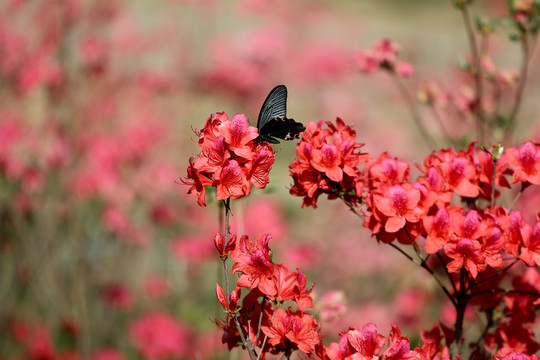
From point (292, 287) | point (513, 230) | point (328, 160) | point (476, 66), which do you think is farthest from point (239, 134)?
point (476, 66)

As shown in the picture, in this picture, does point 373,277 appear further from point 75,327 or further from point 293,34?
point 293,34

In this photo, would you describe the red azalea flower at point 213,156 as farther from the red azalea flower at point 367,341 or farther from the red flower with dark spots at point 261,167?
the red azalea flower at point 367,341

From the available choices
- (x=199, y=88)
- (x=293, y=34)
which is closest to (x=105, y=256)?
(x=199, y=88)

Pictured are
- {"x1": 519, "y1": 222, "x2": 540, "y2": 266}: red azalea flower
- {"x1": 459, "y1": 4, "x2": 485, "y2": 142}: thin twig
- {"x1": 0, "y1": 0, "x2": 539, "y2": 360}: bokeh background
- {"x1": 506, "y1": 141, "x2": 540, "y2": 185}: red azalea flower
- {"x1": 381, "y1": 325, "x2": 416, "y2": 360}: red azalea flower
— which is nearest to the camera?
{"x1": 381, "y1": 325, "x2": 416, "y2": 360}: red azalea flower

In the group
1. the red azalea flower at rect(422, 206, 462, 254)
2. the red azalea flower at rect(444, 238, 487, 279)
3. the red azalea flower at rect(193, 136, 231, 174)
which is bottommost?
the red azalea flower at rect(444, 238, 487, 279)

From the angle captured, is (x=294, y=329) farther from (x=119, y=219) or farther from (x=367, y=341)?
(x=119, y=219)

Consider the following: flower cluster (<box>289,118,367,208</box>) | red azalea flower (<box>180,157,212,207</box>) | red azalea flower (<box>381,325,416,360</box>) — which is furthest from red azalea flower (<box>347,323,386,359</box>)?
red azalea flower (<box>180,157,212,207</box>)

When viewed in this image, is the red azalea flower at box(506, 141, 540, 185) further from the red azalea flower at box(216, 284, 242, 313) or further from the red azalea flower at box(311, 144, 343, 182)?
the red azalea flower at box(216, 284, 242, 313)

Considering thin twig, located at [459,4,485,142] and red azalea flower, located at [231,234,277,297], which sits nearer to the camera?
red azalea flower, located at [231,234,277,297]
